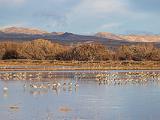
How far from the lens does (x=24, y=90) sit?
27.3 meters

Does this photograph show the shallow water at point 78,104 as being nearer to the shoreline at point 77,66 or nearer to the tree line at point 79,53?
the shoreline at point 77,66

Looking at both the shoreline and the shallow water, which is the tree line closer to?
the shoreline

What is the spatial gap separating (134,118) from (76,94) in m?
8.95

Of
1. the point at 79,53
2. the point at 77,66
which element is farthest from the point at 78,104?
the point at 79,53

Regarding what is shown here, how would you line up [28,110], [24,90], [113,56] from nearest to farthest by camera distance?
[28,110], [24,90], [113,56]

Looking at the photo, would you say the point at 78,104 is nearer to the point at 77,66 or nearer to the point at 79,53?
the point at 77,66

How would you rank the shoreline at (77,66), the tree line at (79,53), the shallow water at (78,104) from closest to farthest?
the shallow water at (78,104)
the shoreline at (77,66)
the tree line at (79,53)

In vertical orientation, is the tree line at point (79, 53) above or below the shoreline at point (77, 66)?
above

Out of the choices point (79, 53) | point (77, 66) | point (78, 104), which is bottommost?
point (77, 66)

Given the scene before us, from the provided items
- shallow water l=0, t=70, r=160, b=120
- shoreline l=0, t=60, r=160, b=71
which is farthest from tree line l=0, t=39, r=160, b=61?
shallow water l=0, t=70, r=160, b=120

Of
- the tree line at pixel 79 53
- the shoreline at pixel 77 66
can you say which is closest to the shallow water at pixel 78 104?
the shoreline at pixel 77 66

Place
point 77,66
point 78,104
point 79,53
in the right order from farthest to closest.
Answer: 1. point 79,53
2. point 77,66
3. point 78,104

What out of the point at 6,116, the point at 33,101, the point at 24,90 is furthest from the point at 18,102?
the point at 24,90

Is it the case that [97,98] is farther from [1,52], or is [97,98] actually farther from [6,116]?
[1,52]
